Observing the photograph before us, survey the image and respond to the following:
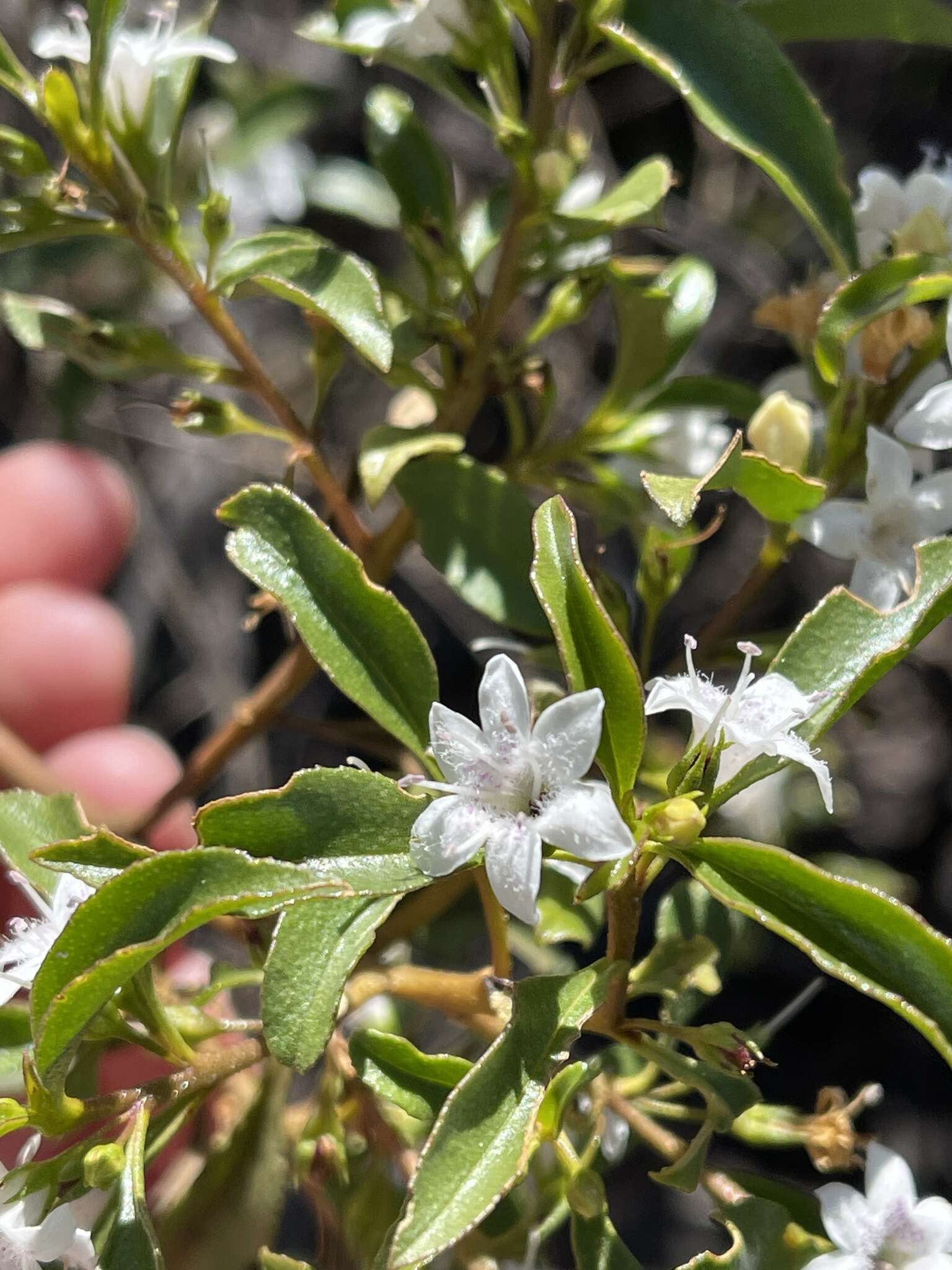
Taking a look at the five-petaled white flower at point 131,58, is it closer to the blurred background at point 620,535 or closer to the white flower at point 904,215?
the white flower at point 904,215

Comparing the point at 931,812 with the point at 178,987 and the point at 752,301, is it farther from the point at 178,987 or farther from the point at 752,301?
the point at 178,987

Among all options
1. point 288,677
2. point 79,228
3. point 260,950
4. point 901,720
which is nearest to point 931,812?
point 901,720

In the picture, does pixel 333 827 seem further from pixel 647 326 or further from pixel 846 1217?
pixel 647 326

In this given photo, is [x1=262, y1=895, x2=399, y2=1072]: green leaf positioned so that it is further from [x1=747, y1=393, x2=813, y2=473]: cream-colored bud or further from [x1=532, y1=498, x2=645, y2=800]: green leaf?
[x1=747, y1=393, x2=813, y2=473]: cream-colored bud

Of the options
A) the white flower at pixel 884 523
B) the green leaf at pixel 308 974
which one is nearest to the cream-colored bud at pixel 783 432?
the white flower at pixel 884 523

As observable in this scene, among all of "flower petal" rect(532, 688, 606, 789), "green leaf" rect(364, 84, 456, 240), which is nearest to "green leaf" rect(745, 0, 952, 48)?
"green leaf" rect(364, 84, 456, 240)
